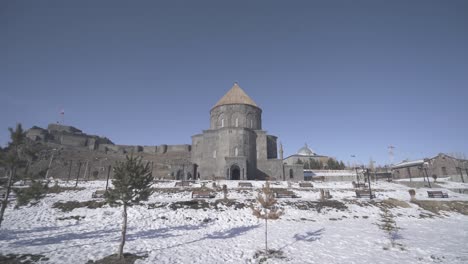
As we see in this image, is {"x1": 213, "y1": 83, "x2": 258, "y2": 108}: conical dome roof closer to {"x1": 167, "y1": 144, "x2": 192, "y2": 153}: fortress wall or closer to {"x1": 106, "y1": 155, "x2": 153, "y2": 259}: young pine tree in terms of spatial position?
{"x1": 167, "y1": 144, "x2": 192, "y2": 153}: fortress wall

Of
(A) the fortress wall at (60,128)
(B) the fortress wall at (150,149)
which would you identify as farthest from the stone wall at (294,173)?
(A) the fortress wall at (60,128)

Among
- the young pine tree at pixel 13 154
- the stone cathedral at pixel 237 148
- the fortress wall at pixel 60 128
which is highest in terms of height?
the fortress wall at pixel 60 128

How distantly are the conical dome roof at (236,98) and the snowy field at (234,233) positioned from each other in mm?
27423

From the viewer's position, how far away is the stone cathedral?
131 feet

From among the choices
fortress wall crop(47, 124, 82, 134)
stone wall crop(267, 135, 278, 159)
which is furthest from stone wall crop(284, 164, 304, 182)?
fortress wall crop(47, 124, 82, 134)

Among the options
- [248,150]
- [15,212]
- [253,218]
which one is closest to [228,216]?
[253,218]

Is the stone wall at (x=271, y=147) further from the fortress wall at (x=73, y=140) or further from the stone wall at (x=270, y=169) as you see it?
the fortress wall at (x=73, y=140)

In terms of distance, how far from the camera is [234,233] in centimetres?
1327

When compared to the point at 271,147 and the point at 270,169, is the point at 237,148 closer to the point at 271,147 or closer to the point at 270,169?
the point at 270,169

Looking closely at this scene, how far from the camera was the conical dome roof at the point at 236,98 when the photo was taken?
1812 inches

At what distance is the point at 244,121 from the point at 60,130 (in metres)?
58.5

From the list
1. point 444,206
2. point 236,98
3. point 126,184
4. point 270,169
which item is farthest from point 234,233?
point 236,98

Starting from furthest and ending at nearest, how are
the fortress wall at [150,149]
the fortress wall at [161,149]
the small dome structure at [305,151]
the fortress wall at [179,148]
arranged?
1. the small dome structure at [305,151]
2. the fortress wall at [150,149]
3. the fortress wall at [161,149]
4. the fortress wall at [179,148]

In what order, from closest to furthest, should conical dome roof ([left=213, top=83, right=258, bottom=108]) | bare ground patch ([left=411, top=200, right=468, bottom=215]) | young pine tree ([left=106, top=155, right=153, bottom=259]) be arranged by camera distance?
young pine tree ([left=106, top=155, right=153, bottom=259]), bare ground patch ([left=411, top=200, right=468, bottom=215]), conical dome roof ([left=213, top=83, right=258, bottom=108])
